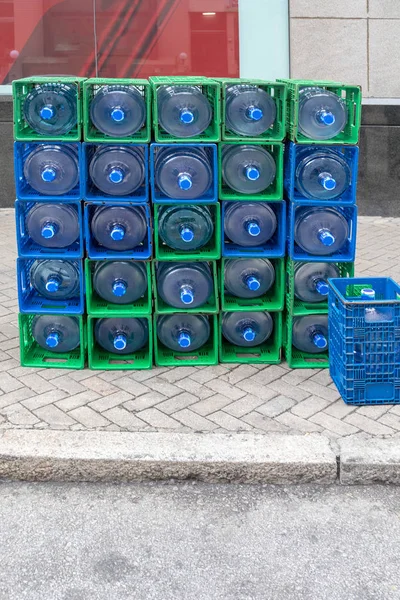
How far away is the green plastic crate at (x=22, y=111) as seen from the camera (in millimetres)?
5234

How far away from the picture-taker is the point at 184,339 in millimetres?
5672

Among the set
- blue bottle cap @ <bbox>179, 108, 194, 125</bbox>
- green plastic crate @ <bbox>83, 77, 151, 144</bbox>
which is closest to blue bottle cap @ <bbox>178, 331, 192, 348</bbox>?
green plastic crate @ <bbox>83, 77, 151, 144</bbox>

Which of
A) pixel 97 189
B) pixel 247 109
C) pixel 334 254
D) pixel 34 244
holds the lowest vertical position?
pixel 334 254

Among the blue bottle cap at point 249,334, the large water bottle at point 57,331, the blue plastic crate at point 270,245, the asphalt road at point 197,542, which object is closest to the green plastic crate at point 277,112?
the blue plastic crate at point 270,245

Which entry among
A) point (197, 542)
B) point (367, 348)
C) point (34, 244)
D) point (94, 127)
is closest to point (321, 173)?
point (367, 348)

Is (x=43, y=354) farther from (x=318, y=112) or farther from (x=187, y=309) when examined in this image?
(x=318, y=112)

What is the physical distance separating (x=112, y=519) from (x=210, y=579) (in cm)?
73

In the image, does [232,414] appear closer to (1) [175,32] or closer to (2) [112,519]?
(2) [112,519]

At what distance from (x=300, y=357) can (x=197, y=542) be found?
90.4 inches

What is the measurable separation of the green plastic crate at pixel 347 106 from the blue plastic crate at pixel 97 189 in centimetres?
105

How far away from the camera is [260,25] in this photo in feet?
35.5

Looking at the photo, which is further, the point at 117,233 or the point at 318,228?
the point at 318,228

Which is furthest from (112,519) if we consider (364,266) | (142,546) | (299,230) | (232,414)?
(364,266)

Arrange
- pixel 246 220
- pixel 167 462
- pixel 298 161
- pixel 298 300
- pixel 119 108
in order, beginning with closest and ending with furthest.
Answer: pixel 167 462
pixel 119 108
pixel 298 161
pixel 246 220
pixel 298 300
